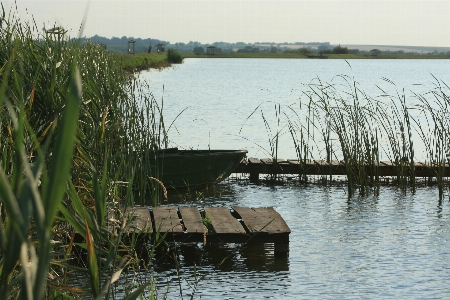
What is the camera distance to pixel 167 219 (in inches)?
278

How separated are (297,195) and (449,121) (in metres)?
2.46

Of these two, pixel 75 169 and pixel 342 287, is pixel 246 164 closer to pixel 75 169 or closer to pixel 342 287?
pixel 342 287

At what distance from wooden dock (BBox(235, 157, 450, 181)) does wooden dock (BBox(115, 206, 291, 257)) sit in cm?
415

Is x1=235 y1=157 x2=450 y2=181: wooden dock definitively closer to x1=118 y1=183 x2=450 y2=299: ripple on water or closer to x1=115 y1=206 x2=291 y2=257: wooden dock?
x1=118 y1=183 x2=450 y2=299: ripple on water

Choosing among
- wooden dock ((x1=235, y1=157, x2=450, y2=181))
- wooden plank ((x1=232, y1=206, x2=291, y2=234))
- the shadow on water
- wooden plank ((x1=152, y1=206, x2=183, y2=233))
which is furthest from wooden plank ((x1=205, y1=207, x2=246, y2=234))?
wooden dock ((x1=235, y1=157, x2=450, y2=181))

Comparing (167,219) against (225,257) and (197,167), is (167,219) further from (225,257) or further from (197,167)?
(197,167)

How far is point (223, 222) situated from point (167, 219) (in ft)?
1.77

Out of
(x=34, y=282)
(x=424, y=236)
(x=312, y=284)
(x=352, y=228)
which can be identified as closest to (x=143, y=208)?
(x=312, y=284)

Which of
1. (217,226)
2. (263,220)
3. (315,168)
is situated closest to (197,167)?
(315,168)

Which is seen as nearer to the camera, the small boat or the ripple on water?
the ripple on water

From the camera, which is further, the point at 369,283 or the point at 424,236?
the point at 424,236

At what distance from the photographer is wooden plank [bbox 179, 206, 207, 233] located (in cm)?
666

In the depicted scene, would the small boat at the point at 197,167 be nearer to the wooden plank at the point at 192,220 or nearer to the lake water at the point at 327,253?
the lake water at the point at 327,253

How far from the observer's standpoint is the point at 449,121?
33.6 ft
